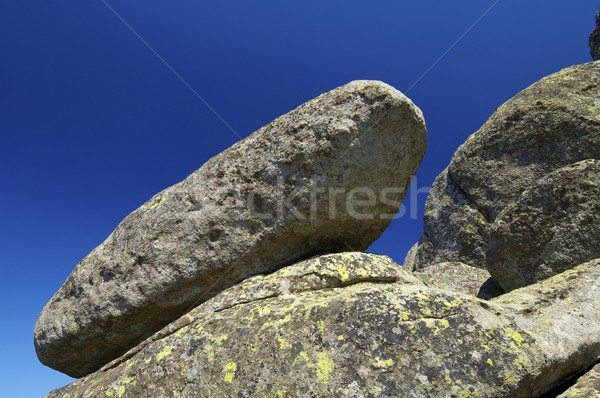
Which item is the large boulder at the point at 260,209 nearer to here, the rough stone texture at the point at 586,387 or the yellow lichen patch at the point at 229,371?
the yellow lichen patch at the point at 229,371

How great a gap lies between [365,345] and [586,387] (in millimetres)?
3401

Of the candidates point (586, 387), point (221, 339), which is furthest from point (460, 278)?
point (221, 339)

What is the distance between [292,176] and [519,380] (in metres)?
5.34

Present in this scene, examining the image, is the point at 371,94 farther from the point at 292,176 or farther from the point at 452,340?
the point at 452,340

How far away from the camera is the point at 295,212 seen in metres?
9.59

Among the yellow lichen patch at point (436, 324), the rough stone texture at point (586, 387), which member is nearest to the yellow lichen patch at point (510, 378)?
the yellow lichen patch at point (436, 324)

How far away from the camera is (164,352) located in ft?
26.5

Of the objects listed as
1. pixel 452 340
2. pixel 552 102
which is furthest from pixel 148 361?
pixel 552 102

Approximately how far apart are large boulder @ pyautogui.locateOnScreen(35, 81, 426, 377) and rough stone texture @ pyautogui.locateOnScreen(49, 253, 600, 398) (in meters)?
1.16

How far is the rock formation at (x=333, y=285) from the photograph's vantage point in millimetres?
6820

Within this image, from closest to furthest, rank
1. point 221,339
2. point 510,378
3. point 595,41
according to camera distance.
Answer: point 510,378 < point 221,339 < point 595,41

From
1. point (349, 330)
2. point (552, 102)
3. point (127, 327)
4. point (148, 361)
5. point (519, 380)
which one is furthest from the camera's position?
point (552, 102)

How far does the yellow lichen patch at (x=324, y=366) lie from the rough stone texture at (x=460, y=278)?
6.62m

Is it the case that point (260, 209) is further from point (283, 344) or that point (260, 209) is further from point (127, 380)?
point (127, 380)
